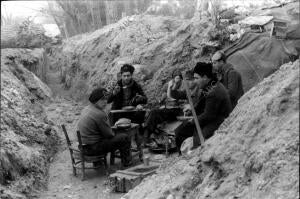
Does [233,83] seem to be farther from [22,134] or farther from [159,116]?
[22,134]

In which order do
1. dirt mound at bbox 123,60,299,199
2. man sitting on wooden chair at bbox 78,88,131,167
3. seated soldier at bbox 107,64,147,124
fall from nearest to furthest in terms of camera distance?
dirt mound at bbox 123,60,299,199 < man sitting on wooden chair at bbox 78,88,131,167 < seated soldier at bbox 107,64,147,124

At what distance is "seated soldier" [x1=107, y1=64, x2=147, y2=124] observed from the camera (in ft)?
34.8

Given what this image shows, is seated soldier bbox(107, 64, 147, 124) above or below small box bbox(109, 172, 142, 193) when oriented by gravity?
above

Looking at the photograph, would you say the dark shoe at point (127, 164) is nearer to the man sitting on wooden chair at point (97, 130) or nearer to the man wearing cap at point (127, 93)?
the man sitting on wooden chair at point (97, 130)

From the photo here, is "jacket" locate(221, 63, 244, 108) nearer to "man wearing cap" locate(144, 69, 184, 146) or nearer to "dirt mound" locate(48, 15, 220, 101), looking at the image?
"man wearing cap" locate(144, 69, 184, 146)

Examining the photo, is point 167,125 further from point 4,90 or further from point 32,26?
point 32,26

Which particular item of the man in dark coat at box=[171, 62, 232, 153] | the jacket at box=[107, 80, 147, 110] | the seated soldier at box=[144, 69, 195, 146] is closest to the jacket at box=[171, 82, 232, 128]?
the man in dark coat at box=[171, 62, 232, 153]

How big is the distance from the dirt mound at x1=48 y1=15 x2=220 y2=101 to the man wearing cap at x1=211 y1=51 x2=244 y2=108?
316 cm

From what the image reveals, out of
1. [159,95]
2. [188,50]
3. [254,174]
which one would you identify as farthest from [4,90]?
[254,174]

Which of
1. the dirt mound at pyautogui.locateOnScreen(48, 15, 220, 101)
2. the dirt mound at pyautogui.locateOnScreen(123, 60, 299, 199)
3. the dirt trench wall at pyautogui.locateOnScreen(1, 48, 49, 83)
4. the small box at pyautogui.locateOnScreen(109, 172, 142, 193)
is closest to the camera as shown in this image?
the dirt mound at pyautogui.locateOnScreen(123, 60, 299, 199)

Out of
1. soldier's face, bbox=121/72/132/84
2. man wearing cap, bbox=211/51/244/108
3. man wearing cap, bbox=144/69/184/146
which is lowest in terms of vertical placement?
man wearing cap, bbox=144/69/184/146

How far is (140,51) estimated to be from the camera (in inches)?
579

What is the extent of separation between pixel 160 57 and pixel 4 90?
4145 mm

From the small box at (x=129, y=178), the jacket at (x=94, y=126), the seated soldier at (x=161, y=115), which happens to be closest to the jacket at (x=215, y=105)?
the small box at (x=129, y=178)
